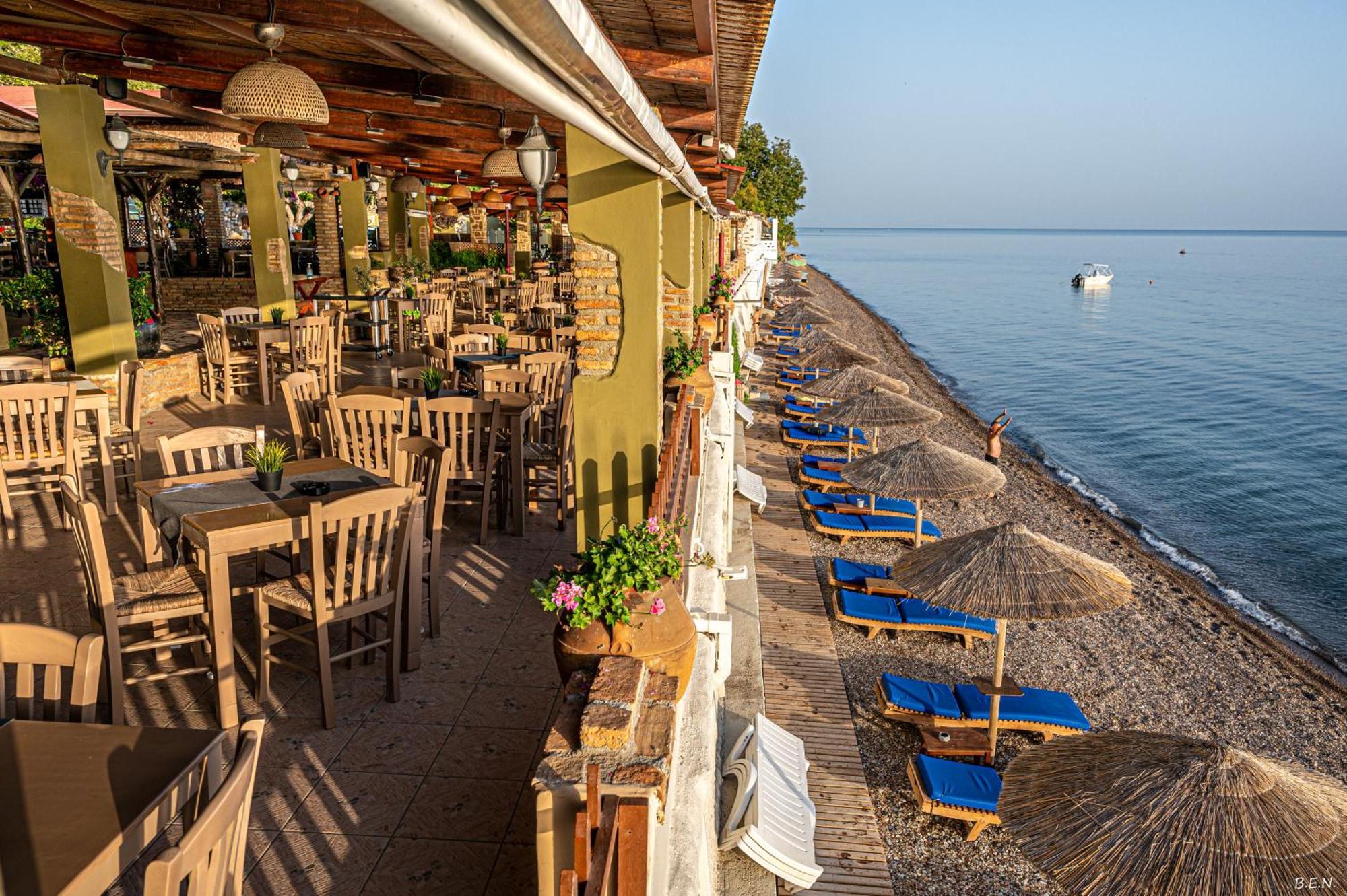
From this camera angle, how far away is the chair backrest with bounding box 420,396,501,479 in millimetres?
6051

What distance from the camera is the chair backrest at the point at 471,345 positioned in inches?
376

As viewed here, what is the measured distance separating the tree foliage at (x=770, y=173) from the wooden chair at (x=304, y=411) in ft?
130

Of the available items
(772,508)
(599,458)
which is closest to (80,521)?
(599,458)

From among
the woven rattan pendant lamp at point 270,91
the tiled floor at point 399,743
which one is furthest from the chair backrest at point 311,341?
the woven rattan pendant lamp at point 270,91

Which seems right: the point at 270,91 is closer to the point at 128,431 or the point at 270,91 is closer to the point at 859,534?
the point at 128,431

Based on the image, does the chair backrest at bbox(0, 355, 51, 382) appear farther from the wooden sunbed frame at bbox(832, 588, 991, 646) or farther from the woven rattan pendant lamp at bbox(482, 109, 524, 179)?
the wooden sunbed frame at bbox(832, 588, 991, 646)

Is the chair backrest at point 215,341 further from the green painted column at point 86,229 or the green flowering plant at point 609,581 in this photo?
the green flowering plant at point 609,581

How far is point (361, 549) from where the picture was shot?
13.1 feet

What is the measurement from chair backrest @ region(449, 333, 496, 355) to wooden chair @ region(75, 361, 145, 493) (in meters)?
3.08

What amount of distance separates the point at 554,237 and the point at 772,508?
22321 mm

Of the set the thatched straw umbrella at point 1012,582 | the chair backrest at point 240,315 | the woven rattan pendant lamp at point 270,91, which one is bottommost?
the thatched straw umbrella at point 1012,582

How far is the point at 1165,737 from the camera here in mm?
5176

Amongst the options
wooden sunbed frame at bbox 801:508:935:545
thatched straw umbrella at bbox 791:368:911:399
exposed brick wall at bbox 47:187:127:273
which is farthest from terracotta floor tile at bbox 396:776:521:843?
thatched straw umbrella at bbox 791:368:911:399

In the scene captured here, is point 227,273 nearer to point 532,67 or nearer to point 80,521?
point 80,521
